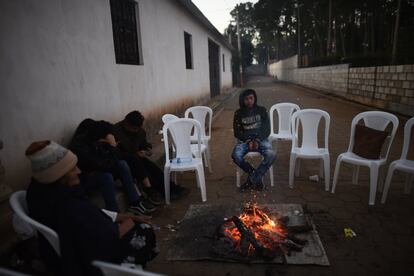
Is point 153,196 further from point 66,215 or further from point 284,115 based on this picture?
point 284,115

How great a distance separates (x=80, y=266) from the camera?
6.26ft

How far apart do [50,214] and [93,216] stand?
28 cm

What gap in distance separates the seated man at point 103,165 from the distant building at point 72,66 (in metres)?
0.46

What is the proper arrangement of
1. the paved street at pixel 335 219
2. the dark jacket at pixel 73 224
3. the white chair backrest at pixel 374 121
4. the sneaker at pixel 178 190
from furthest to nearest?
the sneaker at pixel 178 190 < the white chair backrest at pixel 374 121 < the paved street at pixel 335 219 < the dark jacket at pixel 73 224

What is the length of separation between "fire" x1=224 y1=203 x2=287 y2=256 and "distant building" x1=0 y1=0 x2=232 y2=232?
250 cm

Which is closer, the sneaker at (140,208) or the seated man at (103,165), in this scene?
the seated man at (103,165)

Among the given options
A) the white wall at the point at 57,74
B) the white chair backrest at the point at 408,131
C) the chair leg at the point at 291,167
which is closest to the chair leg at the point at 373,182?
the white chair backrest at the point at 408,131

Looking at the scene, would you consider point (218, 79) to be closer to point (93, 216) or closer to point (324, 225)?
point (324, 225)

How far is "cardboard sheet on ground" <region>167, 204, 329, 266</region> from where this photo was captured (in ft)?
9.52

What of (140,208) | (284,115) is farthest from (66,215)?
(284,115)

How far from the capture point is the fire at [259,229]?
3049mm

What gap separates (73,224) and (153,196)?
2728 mm

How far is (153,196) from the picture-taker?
4.54m

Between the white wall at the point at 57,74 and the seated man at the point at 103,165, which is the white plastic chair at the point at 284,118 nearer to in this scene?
the seated man at the point at 103,165
